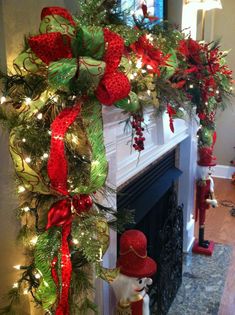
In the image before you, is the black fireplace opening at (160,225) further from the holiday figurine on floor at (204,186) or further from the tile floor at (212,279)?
the holiday figurine on floor at (204,186)

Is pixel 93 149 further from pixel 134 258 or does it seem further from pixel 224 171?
pixel 224 171

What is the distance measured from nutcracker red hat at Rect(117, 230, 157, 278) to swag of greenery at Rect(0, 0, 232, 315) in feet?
0.74

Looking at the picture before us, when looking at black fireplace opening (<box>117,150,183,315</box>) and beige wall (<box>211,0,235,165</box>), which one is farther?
beige wall (<box>211,0,235,165</box>)

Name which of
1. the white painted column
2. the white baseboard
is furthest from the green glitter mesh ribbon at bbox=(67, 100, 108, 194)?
the white baseboard

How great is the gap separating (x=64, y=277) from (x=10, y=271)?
1.34 ft

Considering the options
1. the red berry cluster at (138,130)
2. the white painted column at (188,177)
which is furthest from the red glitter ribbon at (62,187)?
the white painted column at (188,177)

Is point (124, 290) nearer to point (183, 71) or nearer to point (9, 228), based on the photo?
point (9, 228)

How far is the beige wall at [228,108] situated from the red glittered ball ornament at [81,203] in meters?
3.47

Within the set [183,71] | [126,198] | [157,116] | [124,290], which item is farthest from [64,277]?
[183,71]

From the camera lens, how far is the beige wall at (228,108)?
395cm

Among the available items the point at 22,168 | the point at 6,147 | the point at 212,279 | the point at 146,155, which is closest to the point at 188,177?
the point at 212,279

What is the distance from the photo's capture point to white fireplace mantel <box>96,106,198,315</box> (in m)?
1.25

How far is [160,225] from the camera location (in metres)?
2.15

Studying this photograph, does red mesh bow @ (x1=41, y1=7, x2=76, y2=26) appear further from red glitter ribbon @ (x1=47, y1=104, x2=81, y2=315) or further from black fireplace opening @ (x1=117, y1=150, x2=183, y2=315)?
black fireplace opening @ (x1=117, y1=150, x2=183, y2=315)
